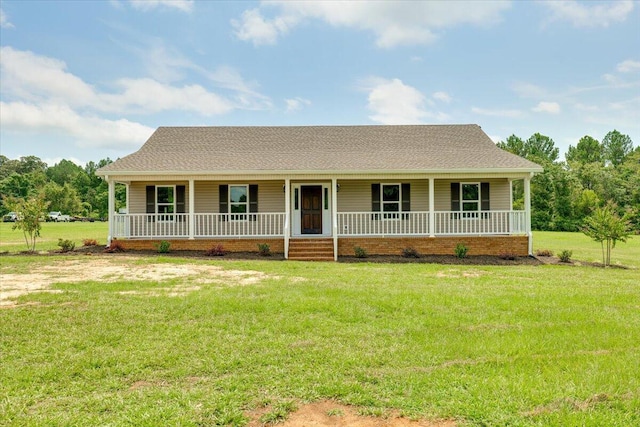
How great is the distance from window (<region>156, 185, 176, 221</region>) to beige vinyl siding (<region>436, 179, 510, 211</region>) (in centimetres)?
1098

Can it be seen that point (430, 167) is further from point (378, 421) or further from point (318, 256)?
point (378, 421)

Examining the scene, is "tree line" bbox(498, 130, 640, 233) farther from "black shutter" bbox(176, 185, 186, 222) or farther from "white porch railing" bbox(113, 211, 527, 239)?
"black shutter" bbox(176, 185, 186, 222)

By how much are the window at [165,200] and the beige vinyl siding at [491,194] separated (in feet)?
36.0

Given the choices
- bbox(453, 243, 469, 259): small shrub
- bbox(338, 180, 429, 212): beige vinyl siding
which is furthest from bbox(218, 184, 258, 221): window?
bbox(453, 243, 469, 259): small shrub

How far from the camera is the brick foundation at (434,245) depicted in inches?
571

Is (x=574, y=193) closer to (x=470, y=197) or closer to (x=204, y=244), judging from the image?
(x=470, y=197)

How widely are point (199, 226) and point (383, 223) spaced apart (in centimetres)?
722

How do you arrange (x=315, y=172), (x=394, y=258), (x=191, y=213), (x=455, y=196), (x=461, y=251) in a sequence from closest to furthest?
(x=394, y=258), (x=461, y=251), (x=315, y=172), (x=191, y=213), (x=455, y=196)

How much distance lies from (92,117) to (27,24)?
22.5 m

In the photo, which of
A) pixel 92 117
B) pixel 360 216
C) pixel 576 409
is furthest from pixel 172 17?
pixel 92 117

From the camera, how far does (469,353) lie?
4352 millimetres

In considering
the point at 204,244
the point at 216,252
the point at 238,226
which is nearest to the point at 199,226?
the point at 204,244

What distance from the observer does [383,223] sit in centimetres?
1559

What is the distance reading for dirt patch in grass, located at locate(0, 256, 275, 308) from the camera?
7.53 m
